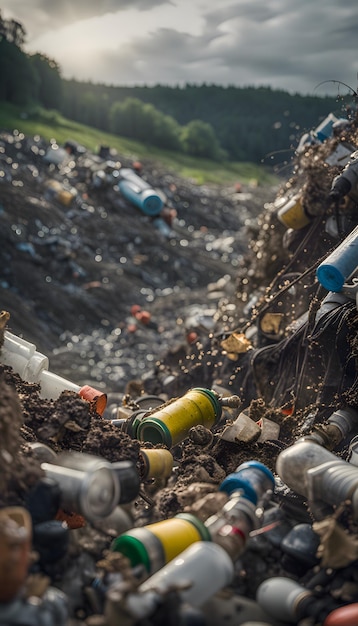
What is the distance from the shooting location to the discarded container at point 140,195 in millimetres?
14578

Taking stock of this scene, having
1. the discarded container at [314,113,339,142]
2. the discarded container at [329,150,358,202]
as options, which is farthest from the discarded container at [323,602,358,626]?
the discarded container at [314,113,339,142]

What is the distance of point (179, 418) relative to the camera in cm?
348

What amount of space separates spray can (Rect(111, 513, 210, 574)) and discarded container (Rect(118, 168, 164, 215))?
12.6m

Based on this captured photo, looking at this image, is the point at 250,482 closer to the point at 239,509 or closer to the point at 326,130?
the point at 239,509

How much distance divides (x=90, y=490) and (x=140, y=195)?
1307 cm

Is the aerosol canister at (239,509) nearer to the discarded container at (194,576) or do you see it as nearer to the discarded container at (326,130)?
the discarded container at (194,576)

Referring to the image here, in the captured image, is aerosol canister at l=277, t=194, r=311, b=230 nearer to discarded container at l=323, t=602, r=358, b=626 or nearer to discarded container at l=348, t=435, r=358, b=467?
discarded container at l=348, t=435, r=358, b=467

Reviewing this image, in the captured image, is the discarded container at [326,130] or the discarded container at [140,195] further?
the discarded container at [140,195]

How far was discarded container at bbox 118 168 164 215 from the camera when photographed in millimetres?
14578

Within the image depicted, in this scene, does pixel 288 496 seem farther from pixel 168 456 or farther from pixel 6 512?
pixel 6 512

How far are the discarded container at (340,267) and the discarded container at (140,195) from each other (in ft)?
35.9

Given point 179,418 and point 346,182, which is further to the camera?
point 346,182

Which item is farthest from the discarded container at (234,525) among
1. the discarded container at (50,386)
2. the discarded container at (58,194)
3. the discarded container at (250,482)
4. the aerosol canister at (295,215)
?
the discarded container at (58,194)

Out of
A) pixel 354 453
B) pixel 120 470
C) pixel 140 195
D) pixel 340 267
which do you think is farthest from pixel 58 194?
pixel 120 470
